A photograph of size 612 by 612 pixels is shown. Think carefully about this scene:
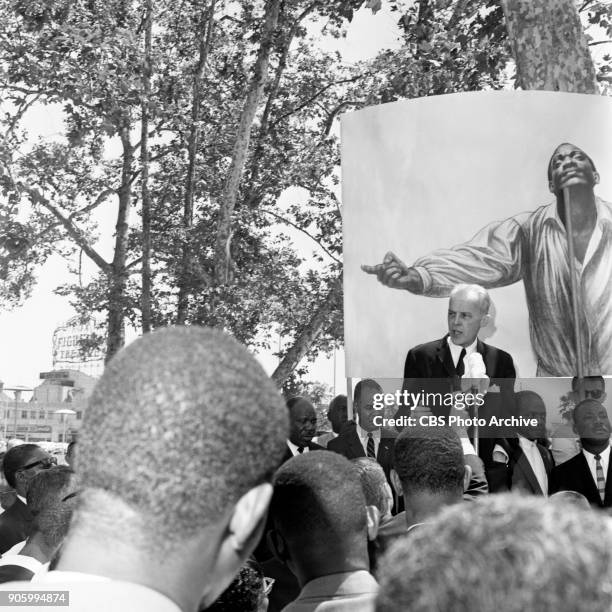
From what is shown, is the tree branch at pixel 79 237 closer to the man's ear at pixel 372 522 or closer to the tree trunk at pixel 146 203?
the tree trunk at pixel 146 203

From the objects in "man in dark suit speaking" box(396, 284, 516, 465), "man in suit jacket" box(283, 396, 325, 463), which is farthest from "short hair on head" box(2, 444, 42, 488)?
"man in dark suit speaking" box(396, 284, 516, 465)

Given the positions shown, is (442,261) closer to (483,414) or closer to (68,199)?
(483,414)

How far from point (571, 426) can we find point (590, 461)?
0.62 ft

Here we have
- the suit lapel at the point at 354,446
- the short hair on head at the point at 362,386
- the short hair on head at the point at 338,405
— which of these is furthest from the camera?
the short hair on head at the point at 338,405

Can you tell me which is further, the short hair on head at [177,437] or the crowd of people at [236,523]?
Result: the short hair on head at [177,437]

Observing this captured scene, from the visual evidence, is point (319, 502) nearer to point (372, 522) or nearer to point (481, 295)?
point (372, 522)

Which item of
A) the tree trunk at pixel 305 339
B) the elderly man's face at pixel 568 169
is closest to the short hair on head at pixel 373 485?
the elderly man's face at pixel 568 169

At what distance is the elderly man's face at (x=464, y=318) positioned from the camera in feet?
15.6

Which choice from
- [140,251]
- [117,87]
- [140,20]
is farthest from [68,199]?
[117,87]

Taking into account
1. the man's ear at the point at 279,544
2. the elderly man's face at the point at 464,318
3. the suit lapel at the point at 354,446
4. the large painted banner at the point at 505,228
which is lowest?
the man's ear at the point at 279,544

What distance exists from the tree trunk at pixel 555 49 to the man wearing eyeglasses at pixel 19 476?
160 inches

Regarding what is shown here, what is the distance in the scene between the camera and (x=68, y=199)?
70.1ft

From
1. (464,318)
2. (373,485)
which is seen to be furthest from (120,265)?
(373,485)

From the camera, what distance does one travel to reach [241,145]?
17.2 m
